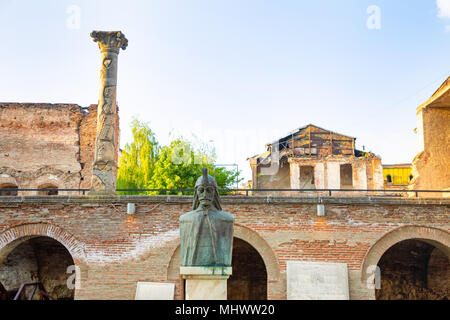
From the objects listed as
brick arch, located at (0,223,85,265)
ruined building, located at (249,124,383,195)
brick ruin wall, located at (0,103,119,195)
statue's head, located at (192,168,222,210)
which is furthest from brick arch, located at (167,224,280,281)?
ruined building, located at (249,124,383,195)

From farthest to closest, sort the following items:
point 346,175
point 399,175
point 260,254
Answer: point 399,175
point 346,175
point 260,254

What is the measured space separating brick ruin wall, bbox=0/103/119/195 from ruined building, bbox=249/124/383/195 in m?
13.7

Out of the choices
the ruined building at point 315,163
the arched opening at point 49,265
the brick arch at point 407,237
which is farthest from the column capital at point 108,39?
the ruined building at point 315,163

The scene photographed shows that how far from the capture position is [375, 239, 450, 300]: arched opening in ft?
48.5

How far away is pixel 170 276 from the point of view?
11641 mm

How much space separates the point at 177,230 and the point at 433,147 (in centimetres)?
1096

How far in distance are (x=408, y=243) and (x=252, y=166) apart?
17.8m

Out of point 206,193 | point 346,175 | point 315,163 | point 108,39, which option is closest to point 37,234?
point 108,39

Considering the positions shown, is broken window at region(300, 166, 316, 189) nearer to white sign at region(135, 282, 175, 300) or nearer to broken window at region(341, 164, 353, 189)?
broken window at region(341, 164, 353, 189)

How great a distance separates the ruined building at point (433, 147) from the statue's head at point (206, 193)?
12993 millimetres

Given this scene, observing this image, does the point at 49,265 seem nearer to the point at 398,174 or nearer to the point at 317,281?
the point at 317,281

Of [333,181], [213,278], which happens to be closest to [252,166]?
[333,181]

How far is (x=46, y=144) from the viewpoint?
20.9 m
